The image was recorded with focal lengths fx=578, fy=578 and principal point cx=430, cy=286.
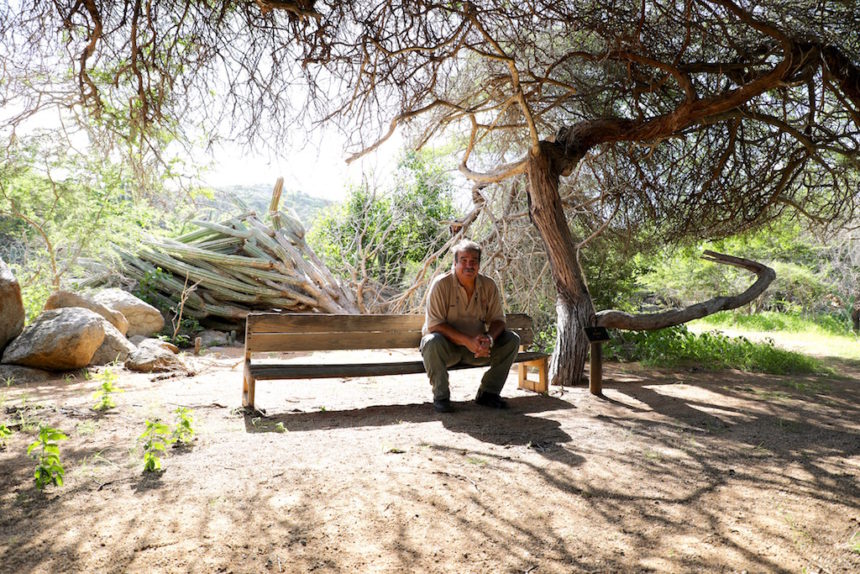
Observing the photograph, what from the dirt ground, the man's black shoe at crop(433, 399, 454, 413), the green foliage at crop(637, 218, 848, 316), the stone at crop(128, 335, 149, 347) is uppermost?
the green foliage at crop(637, 218, 848, 316)

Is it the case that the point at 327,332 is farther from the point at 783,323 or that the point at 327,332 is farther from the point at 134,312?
the point at 783,323

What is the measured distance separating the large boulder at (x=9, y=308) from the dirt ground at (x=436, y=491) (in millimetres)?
1864

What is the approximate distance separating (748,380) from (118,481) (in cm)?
720

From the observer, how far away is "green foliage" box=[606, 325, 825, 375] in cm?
849

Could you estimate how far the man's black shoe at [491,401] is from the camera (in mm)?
5297

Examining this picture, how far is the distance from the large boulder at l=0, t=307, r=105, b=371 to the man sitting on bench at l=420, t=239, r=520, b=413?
13.8 ft

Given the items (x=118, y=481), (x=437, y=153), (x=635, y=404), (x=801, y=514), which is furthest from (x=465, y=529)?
(x=437, y=153)

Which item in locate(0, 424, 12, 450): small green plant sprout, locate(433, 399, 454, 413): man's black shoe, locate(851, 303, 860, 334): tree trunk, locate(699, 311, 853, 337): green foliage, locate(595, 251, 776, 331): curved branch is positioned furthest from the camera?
locate(851, 303, 860, 334): tree trunk

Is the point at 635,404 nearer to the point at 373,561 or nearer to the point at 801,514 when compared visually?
the point at 801,514

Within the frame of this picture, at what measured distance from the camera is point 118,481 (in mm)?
3041

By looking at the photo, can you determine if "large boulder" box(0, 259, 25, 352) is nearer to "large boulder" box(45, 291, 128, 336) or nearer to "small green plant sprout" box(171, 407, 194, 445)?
"large boulder" box(45, 291, 128, 336)

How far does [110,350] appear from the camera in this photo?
7.46m

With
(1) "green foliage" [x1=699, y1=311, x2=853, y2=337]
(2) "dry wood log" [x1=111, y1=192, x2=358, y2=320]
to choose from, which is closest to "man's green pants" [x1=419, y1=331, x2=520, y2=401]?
(2) "dry wood log" [x1=111, y1=192, x2=358, y2=320]

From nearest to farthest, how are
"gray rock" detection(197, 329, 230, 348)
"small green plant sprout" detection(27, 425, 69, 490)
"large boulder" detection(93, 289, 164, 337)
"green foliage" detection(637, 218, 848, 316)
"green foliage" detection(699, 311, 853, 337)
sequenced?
"small green plant sprout" detection(27, 425, 69, 490) → "large boulder" detection(93, 289, 164, 337) → "gray rock" detection(197, 329, 230, 348) → "green foliage" detection(699, 311, 853, 337) → "green foliage" detection(637, 218, 848, 316)
